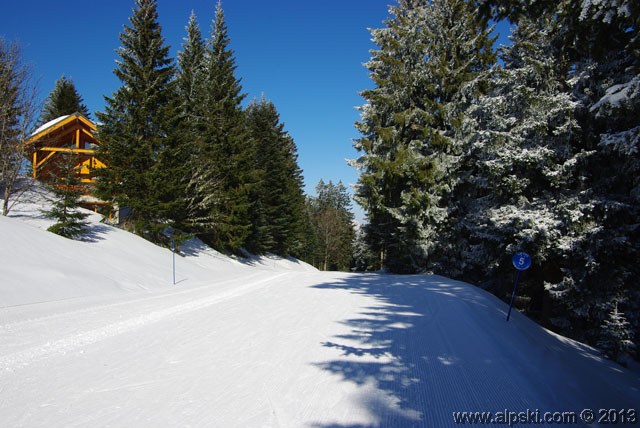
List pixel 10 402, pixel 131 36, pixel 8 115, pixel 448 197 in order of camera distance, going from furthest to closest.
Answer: pixel 131 36, pixel 448 197, pixel 8 115, pixel 10 402

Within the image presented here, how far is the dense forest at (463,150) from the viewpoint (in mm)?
10094

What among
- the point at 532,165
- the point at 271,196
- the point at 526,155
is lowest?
the point at 532,165

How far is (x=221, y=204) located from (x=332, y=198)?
2206 inches

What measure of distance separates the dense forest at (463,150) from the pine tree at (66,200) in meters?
2.94

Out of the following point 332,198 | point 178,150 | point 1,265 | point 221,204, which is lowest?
point 1,265

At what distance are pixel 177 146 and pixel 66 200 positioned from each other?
7.45 metres

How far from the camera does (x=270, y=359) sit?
4.87 metres

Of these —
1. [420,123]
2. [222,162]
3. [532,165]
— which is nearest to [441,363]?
[532,165]

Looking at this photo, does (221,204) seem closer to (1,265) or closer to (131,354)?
(1,265)

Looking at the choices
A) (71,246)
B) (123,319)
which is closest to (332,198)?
(71,246)

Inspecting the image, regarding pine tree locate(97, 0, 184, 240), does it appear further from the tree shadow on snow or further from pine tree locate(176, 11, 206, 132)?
the tree shadow on snow

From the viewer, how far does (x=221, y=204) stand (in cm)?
2327

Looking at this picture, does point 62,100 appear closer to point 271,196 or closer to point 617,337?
point 271,196

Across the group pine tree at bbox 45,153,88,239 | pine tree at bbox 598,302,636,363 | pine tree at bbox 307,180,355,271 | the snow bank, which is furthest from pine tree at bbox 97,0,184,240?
pine tree at bbox 307,180,355,271
